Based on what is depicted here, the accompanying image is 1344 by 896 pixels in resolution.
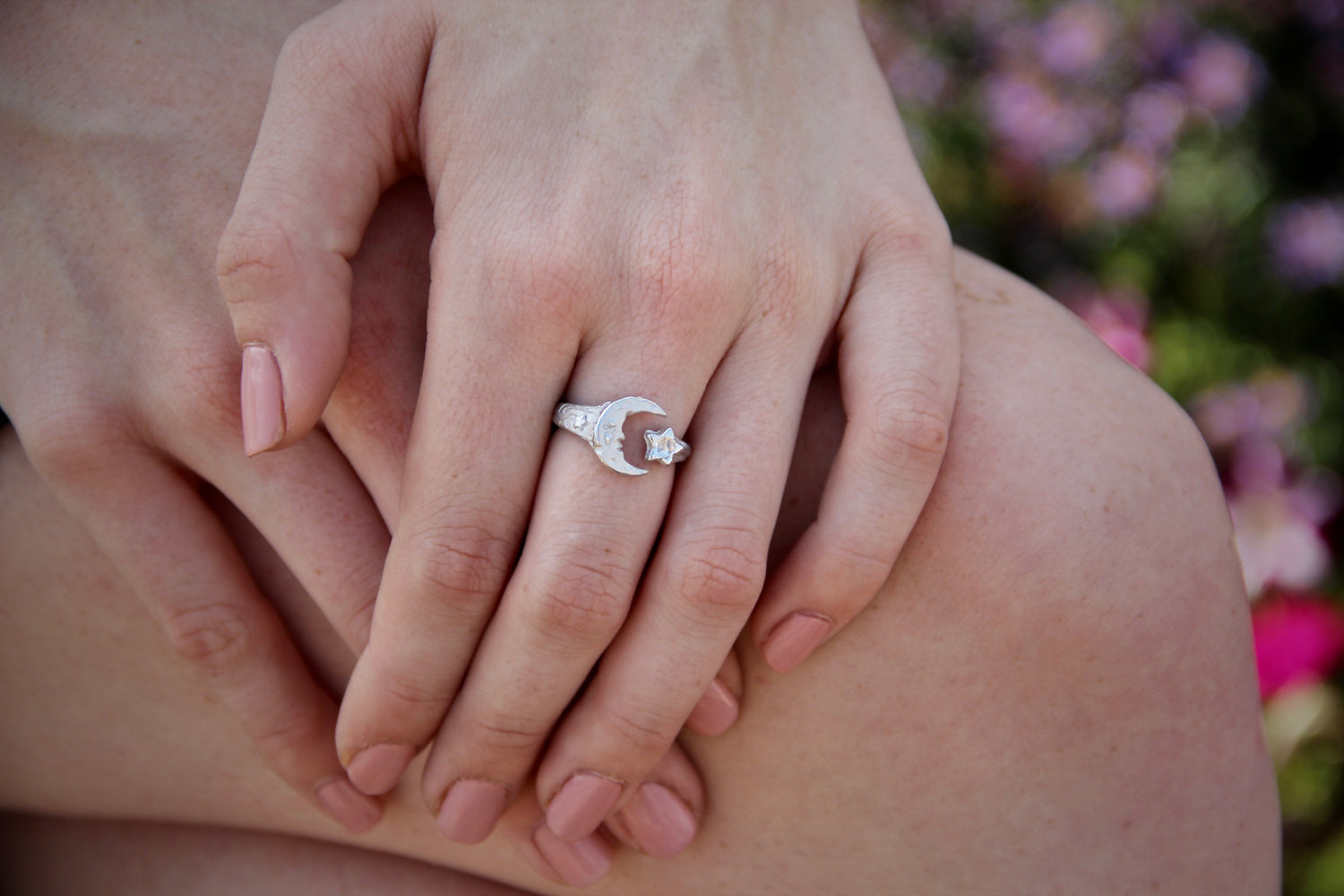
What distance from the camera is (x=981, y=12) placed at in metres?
3.12

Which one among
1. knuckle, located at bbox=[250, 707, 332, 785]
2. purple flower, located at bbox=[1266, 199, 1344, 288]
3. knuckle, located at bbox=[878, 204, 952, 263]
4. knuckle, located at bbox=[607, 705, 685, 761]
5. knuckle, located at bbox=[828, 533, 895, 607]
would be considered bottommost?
purple flower, located at bbox=[1266, 199, 1344, 288]

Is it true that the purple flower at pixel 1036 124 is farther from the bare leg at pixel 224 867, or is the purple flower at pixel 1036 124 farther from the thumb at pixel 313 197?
the bare leg at pixel 224 867

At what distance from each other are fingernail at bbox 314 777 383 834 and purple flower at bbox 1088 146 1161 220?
254 centimetres

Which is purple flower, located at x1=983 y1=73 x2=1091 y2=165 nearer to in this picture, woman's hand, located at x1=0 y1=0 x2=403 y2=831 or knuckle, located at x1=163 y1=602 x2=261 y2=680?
woman's hand, located at x1=0 y1=0 x2=403 y2=831

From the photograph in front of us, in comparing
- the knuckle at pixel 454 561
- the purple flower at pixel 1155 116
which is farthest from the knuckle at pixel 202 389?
the purple flower at pixel 1155 116

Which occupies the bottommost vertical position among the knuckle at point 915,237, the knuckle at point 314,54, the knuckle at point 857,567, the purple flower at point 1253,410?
the purple flower at point 1253,410

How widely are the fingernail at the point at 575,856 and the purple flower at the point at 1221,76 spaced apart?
279 cm

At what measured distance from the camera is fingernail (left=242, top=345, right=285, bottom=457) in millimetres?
819

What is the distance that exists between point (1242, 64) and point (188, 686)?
10.2 feet

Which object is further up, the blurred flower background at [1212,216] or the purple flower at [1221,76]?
the purple flower at [1221,76]

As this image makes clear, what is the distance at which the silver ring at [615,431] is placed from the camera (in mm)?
818

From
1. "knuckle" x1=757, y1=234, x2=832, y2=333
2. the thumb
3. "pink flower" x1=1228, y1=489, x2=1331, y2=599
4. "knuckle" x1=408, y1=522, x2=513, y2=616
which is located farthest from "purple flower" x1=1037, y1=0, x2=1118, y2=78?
"knuckle" x1=408, y1=522, x2=513, y2=616

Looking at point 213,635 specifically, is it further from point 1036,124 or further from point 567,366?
point 1036,124

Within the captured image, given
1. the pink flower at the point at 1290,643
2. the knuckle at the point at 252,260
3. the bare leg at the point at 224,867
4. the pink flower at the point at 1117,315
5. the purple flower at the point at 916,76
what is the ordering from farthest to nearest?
the purple flower at the point at 916,76, the pink flower at the point at 1117,315, the pink flower at the point at 1290,643, the bare leg at the point at 224,867, the knuckle at the point at 252,260
